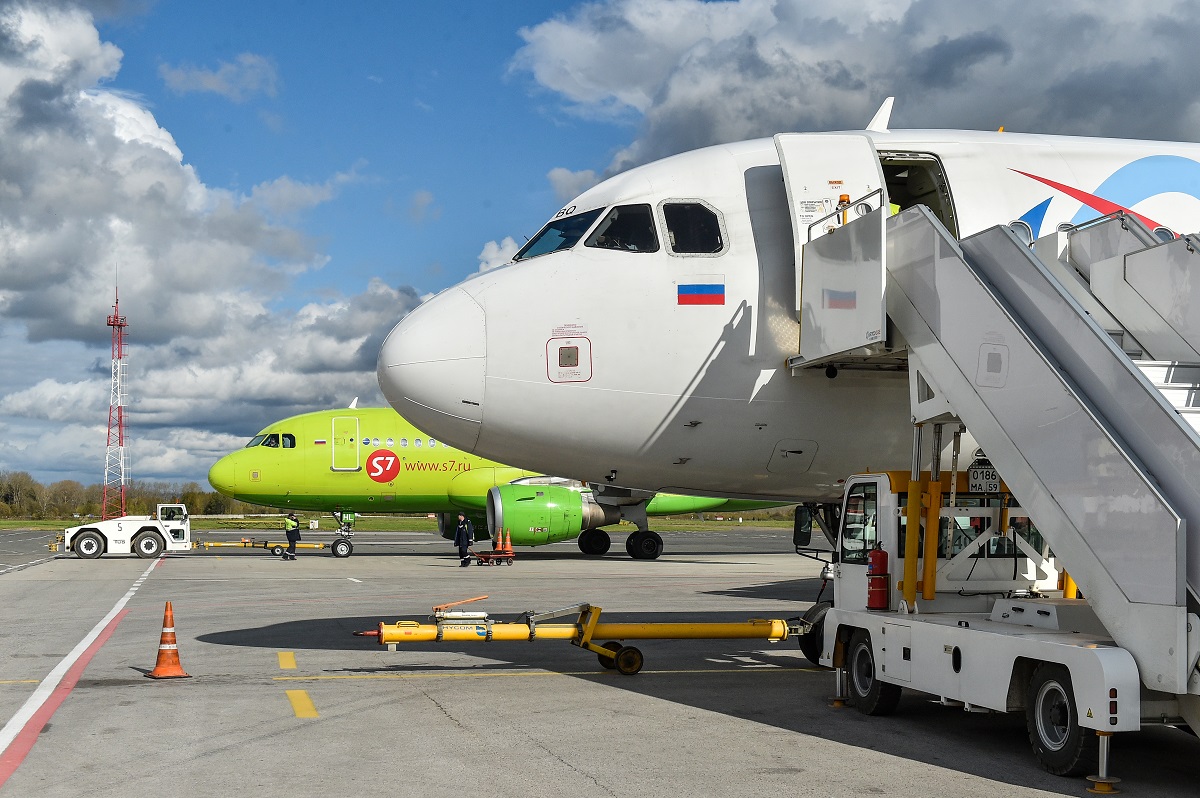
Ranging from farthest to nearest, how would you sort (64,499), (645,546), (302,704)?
(64,499), (645,546), (302,704)

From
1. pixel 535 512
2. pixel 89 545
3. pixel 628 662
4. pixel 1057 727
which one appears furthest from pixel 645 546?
pixel 1057 727

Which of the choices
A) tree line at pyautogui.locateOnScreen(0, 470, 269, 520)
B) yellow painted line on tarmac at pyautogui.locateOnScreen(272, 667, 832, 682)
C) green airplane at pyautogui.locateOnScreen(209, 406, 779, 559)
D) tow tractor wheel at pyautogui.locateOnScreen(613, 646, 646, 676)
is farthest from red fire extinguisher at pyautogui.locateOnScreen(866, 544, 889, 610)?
tree line at pyautogui.locateOnScreen(0, 470, 269, 520)

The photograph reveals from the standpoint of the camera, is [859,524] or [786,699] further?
[786,699]

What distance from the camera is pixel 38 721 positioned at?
8.73 metres

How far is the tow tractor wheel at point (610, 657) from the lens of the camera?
1143cm

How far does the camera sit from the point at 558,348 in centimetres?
960

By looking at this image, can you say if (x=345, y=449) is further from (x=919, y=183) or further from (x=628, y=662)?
(x=919, y=183)

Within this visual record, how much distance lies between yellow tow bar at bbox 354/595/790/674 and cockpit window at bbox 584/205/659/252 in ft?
12.0

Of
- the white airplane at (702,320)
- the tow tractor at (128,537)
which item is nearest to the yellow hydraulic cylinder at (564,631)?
the white airplane at (702,320)

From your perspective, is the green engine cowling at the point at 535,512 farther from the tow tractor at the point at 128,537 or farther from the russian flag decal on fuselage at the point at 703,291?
the russian flag decal on fuselage at the point at 703,291

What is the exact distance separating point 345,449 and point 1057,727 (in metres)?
28.7

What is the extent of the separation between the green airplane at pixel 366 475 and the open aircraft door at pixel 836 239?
73.8ft

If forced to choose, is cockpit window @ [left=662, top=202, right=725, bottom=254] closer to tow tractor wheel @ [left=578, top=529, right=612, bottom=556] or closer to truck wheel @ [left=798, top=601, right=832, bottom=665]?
truck wheel @ [left=798, top=601, right=832, bottom=665]

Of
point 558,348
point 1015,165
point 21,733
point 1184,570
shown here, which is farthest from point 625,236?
point 21,733
